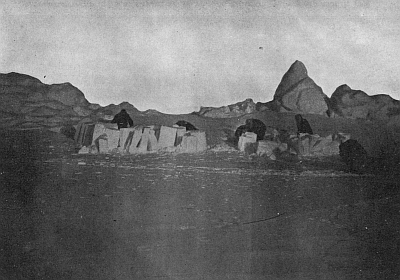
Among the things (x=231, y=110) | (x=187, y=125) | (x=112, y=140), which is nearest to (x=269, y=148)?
(x=231, y=110)

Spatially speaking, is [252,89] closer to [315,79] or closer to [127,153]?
[315,79]

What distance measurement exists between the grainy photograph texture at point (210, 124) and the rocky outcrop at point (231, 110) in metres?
0.01

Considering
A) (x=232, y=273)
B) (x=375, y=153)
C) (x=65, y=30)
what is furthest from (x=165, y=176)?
(x=375, y=153)

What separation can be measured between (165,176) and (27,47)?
2.32m

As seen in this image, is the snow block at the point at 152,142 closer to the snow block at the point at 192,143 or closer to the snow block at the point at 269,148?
the snow block at the point at 192,143

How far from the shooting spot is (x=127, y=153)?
656cm

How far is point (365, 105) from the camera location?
262 inches

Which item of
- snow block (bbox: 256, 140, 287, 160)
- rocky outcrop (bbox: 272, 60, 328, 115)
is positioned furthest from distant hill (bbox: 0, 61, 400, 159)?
snow block (bbox: 256, 140, 287, 160)

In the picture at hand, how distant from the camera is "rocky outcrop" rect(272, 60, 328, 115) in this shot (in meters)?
6.54

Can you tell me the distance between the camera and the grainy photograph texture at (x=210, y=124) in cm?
641

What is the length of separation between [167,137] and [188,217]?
1.00 meters

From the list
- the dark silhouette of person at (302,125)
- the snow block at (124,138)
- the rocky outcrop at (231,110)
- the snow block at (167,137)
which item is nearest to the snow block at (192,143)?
the snow block at (167,137)

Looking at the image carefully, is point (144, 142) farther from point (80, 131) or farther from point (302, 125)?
point (302, 125)

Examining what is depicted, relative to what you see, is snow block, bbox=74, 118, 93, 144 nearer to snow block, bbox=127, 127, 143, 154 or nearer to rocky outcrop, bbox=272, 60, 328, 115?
snow block, bbox=127, 127, 143, 154
